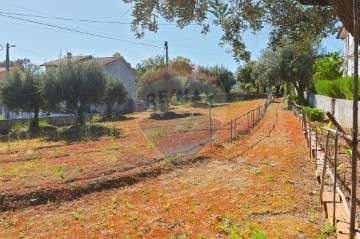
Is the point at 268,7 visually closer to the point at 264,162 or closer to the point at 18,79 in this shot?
the point at 264,162

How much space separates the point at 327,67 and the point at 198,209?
2400cm

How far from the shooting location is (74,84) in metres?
20.9

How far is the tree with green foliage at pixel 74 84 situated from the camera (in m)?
20.6

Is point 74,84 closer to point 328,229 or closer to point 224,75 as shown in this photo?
Result: point 328,229

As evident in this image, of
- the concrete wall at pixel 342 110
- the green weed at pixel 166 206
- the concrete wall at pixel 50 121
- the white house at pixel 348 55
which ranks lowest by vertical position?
the green weed at pixel 166 206

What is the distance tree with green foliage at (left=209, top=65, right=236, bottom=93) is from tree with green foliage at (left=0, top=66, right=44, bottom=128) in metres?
29.1

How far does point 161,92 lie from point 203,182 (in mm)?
23466

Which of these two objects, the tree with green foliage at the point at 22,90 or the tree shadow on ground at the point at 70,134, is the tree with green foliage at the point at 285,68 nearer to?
the tree shadow on ground at the point at 70,134

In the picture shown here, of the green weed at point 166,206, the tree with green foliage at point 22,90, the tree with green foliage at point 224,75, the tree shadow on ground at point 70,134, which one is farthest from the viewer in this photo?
the tree with green foliage at point 224,75

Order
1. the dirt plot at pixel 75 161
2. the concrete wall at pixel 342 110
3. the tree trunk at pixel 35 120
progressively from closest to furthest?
the dirt plot at pixel 75 161
the concrete wall at pixel 342 110
the tree trunk at pixel 35 120

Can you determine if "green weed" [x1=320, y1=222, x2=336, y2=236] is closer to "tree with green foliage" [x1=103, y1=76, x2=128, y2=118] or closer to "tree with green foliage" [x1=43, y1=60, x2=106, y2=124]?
"tree with green foliage" [x1=43, y1=60, x2=106, y2=124]

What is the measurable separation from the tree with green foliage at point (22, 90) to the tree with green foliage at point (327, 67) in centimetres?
2088

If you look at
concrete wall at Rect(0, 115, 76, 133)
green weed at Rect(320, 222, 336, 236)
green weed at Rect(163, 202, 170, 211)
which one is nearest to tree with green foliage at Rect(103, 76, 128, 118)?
concrete wall at Rect(0, 115, 76, 133)

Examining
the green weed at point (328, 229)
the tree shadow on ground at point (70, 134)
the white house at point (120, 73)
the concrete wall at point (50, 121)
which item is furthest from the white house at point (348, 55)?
the white house at point (120, 73)
